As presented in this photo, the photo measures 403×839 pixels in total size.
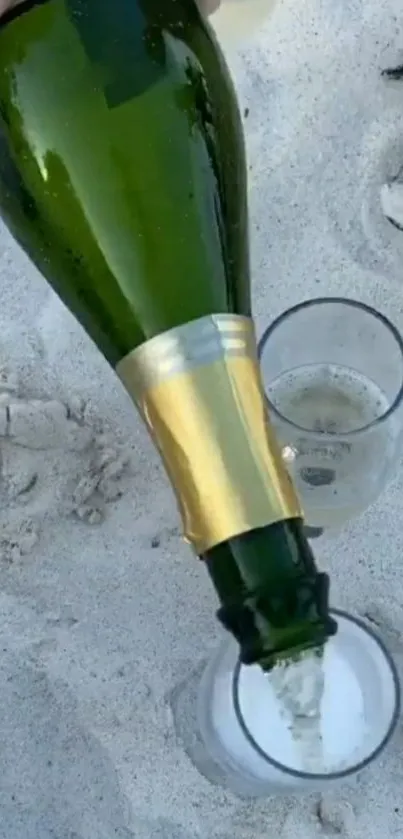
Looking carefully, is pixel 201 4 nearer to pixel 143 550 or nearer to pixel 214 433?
pixel 214 433

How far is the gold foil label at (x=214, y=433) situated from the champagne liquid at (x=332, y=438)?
0.55 feet

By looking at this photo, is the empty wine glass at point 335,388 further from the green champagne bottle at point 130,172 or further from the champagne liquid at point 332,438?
the green champagne bottle at point 130,172

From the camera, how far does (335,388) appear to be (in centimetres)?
84

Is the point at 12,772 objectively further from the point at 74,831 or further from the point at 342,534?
the point at 342,534

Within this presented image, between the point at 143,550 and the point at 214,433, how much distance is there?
0.40 meters

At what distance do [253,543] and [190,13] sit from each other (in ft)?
1.02

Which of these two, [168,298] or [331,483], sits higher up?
[168,298]

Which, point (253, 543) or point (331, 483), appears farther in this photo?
point (331, 483)

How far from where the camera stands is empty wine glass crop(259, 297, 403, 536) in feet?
2.56

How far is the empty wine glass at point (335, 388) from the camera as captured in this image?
781mm

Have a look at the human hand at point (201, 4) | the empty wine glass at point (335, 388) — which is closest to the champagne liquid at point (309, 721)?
the empty wine glass at point (335, 388)

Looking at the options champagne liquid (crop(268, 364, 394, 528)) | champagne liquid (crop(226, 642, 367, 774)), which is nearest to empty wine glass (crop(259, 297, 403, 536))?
champagne liquid (crop(268, 364, 394, 528))

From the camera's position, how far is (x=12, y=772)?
2.95ft

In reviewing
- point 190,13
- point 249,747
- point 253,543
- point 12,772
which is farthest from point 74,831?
point 190,13
